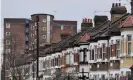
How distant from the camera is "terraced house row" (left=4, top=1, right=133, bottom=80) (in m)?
44.5

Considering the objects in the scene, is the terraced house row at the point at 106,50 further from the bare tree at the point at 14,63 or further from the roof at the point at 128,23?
the bare tree at the point at 14,63

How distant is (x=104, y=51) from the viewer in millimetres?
49906

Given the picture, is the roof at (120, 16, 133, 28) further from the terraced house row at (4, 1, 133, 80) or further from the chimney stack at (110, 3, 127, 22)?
the chimney stack at (110, 3, 127, 22)

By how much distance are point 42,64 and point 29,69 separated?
12.8 meters

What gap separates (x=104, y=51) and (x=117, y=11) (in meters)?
6.67

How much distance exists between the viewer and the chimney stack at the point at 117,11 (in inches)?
2121

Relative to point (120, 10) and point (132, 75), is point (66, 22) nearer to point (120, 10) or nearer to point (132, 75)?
point (120, 10)

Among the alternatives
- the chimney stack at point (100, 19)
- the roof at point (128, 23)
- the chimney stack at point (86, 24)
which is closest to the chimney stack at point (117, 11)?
the chimney stack at point (100, 19)

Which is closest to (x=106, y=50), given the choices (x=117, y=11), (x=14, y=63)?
(x=117, y=11)

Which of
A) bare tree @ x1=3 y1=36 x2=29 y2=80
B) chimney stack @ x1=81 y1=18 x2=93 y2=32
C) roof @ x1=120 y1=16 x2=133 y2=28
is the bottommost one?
bare tree @ x1=3 y1=36 x2=29 y2=80

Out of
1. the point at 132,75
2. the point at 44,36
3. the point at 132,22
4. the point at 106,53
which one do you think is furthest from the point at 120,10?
the point at 44,36

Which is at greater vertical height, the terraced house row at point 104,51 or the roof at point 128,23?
the roof at point 128,23

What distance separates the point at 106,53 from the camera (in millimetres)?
48969

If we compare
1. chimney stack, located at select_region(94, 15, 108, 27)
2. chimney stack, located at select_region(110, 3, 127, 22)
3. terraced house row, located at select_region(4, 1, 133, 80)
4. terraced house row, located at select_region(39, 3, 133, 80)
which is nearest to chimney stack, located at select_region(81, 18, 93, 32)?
terraced house row, located at select_region(4, 1, 133, 80)
